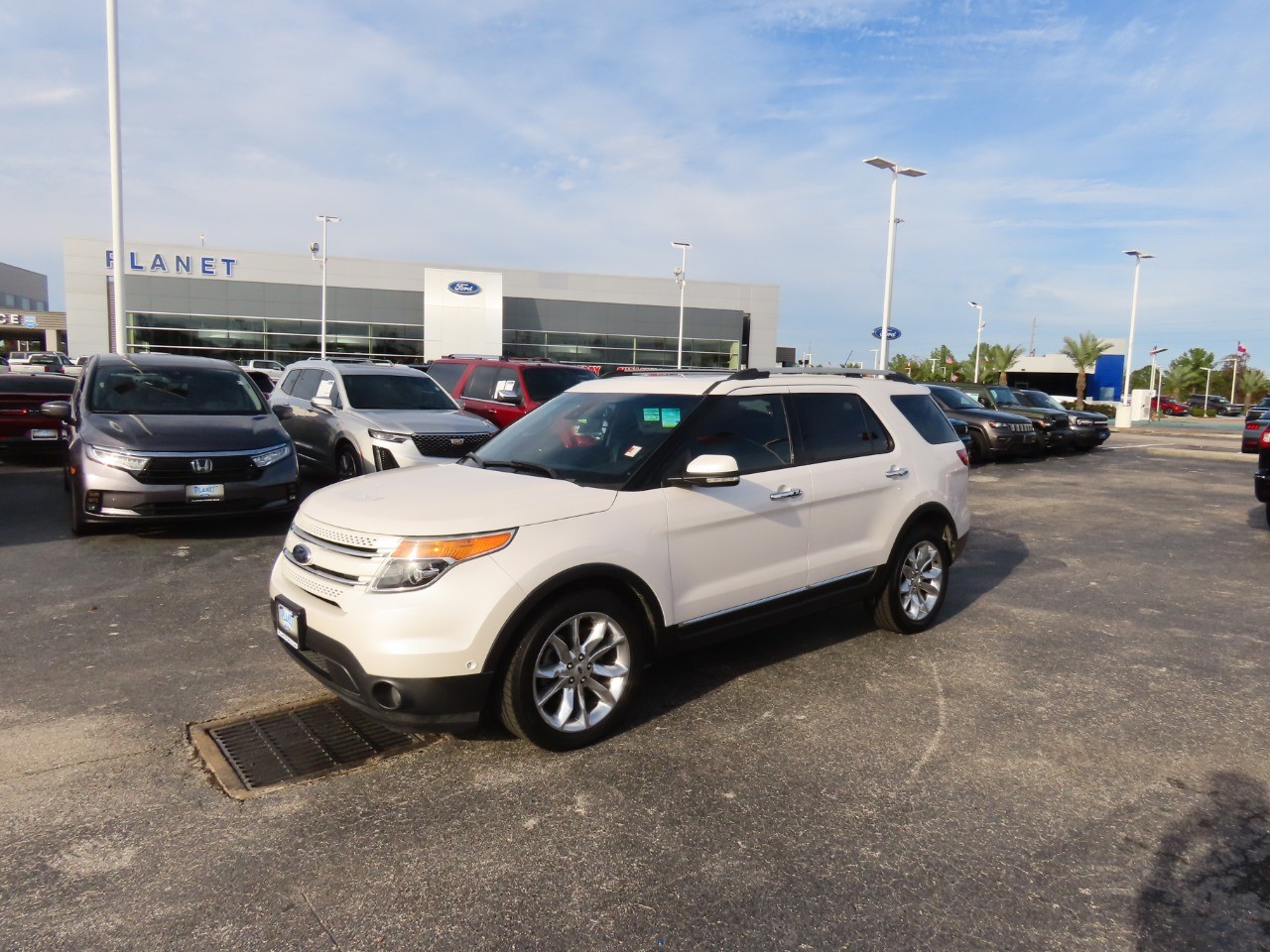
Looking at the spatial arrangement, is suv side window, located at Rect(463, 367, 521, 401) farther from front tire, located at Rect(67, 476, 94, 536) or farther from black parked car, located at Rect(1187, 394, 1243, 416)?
black parked car, located at Rect(1187, 394, 1243, 416)

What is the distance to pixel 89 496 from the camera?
7496mm

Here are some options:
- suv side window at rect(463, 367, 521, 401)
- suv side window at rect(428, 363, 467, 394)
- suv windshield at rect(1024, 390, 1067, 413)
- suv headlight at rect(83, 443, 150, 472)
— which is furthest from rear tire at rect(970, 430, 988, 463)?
suv headlight at rect(83, 443, 150, 472)

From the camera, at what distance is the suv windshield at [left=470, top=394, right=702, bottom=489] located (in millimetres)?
4379

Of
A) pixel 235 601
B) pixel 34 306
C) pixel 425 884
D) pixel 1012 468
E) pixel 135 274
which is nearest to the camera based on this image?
pixel 425 884

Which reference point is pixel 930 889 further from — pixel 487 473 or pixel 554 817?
pixel 487 473

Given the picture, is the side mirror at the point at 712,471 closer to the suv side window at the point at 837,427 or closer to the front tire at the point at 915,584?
the suv side window at the point at 837,427

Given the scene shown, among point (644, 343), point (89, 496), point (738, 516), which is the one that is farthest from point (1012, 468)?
point (644, 343)

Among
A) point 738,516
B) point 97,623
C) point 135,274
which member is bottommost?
point 97,623

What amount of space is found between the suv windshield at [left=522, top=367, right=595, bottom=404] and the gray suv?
5.78 ft

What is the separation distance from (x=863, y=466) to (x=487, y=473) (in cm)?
236

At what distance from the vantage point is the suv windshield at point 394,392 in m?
11.1

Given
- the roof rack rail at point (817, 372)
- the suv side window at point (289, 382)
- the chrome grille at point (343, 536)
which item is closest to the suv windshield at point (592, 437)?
the roof rack rail at point (817, 372)

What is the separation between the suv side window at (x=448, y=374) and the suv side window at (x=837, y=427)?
974cm

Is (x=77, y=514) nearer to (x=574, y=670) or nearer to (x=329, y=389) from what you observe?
(x=329, y=389)
